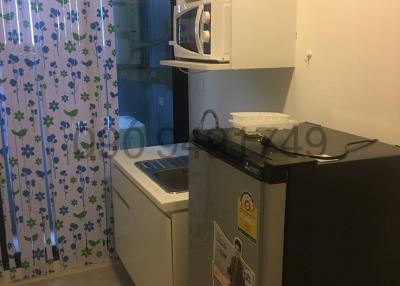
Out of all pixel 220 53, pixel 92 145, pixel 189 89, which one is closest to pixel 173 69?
pixel 189 89

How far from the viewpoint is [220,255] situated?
1.32m

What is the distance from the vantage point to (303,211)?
1.07 m

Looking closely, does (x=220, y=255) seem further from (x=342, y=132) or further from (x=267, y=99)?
(x=267, y=99)

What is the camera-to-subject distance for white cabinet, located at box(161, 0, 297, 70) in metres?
1.65

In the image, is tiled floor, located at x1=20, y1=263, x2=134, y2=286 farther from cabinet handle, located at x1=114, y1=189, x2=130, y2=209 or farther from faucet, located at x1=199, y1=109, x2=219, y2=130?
faucet, located at x1=199, y1=109, x2=219, y2=130

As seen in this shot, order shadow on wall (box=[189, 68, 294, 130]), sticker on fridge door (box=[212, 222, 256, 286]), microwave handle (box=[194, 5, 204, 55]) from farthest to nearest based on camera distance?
shadow on wall (box=[189, 68, 294, 130])
microwave handle (box=[194, 5, 204, 55])
sticker on fridge door (box=[212, 222, 256, 286])

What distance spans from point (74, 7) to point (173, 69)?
780mm

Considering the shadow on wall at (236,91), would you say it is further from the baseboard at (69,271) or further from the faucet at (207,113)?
the baseboard at (69,271)

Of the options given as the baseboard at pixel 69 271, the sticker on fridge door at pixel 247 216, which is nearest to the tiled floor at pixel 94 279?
the baseboard at pixel 69 271

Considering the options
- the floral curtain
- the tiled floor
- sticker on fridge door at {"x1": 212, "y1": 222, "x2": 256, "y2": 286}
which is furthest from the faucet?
sticker on fridge door at {"x1": 212, "y1": 222, "x2": 256, "y2": 286}

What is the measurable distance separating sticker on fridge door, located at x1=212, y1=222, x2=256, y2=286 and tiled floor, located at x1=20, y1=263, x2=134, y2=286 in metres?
1.35

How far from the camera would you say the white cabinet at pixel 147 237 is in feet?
5.42

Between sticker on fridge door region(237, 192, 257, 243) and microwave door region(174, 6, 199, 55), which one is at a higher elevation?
microwave door region(174, 6, 199, 55)

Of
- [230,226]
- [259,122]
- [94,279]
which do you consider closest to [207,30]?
[259,122]
